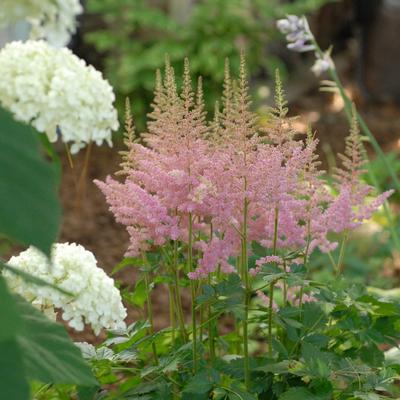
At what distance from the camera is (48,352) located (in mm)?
1092

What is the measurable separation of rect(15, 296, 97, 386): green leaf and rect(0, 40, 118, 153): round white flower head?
646mm

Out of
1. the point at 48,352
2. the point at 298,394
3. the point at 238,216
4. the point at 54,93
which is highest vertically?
the point at 54,93

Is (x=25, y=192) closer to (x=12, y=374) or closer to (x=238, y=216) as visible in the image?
(x=12, y=374)

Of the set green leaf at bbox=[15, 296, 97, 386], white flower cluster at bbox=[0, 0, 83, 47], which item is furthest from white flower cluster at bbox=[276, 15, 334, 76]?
green leaf at bbox=[15, 296, 97, 386]

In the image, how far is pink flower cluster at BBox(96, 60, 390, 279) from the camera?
4.99 ft

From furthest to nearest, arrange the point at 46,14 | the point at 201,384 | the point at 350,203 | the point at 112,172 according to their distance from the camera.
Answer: the point at 112,172, the point at 46,14, the point at 350,203, the point at 201,384

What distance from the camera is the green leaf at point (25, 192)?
80 cm

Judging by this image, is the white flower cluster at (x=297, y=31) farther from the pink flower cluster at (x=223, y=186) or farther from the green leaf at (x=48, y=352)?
the green leaf at (x=48, y=352)

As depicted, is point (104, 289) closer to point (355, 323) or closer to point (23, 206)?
point (355, 323)

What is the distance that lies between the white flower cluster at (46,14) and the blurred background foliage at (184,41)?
2741 millimetres

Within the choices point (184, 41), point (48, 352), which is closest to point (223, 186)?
point (48, 352)

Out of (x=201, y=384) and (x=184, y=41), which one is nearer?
(x=201, y=384)

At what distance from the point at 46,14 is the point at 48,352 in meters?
1.11

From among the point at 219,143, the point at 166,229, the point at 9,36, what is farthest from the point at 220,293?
the point at 9,36
